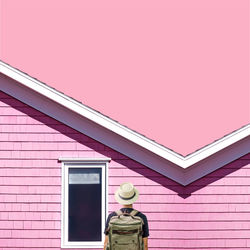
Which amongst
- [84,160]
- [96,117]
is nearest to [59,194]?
[84,160]

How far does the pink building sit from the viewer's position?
13.7m

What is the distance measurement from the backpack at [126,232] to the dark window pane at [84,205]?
385cm

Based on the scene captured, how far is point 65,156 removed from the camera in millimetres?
13742

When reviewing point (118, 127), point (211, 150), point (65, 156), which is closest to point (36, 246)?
point (65, 156)

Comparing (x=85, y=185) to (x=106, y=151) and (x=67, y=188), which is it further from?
(x=106, y=151)

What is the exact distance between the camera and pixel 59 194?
13734mm

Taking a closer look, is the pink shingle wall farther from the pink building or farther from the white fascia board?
the white fascia board

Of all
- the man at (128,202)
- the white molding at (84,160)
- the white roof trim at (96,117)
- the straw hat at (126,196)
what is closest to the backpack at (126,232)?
the man at (128,202)

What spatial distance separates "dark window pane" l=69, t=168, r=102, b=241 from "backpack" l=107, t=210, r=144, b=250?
3848 mm

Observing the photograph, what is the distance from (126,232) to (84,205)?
3.97m

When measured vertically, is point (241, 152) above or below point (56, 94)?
below

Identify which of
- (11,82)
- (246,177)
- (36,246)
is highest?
(11,82)

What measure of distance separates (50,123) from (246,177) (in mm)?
3832

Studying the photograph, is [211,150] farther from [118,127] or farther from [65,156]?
[65,156]
